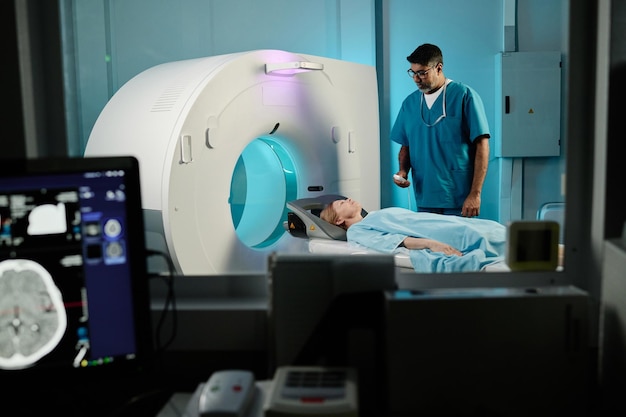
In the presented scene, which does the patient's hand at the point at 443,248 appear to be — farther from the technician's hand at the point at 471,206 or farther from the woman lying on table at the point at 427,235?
the technician's hand at the point at 471,206

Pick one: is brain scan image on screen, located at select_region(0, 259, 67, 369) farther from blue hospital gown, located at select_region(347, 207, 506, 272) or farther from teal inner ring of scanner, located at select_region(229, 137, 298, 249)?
teal inner ring of scanner, located at select_region(229, 137, 298, 249)

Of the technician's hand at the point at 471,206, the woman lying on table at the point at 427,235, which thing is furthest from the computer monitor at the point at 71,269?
the technician's hand at the point at 471,206

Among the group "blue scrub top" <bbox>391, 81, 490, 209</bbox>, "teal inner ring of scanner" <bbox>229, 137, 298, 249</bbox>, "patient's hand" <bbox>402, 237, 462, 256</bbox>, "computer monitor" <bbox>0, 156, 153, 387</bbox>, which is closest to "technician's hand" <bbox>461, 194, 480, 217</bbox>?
"blue scrub top" <bbox>391, 81, 490, 209</bbox>

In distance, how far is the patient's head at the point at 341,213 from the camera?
3.01 metres

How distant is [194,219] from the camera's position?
235 centimetres

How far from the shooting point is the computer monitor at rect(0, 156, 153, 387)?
33.8 inches

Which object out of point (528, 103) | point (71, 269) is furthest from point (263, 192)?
point (71, 269)

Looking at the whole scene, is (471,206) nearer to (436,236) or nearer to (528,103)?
(436,236)

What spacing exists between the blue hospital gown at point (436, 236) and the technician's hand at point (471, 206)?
433mm

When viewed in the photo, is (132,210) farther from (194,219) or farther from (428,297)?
(194,219)

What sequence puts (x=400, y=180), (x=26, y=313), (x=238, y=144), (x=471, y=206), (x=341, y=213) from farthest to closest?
(x=400, y=180), (x=471, y=206), (x=341, y=213), (x=238, y=144), (x=26, y=313)

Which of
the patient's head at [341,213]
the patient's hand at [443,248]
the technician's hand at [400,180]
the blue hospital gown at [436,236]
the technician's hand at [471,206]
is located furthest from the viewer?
the technician's hand at [400,180]

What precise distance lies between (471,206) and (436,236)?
65 centimetres

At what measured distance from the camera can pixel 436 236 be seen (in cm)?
260
